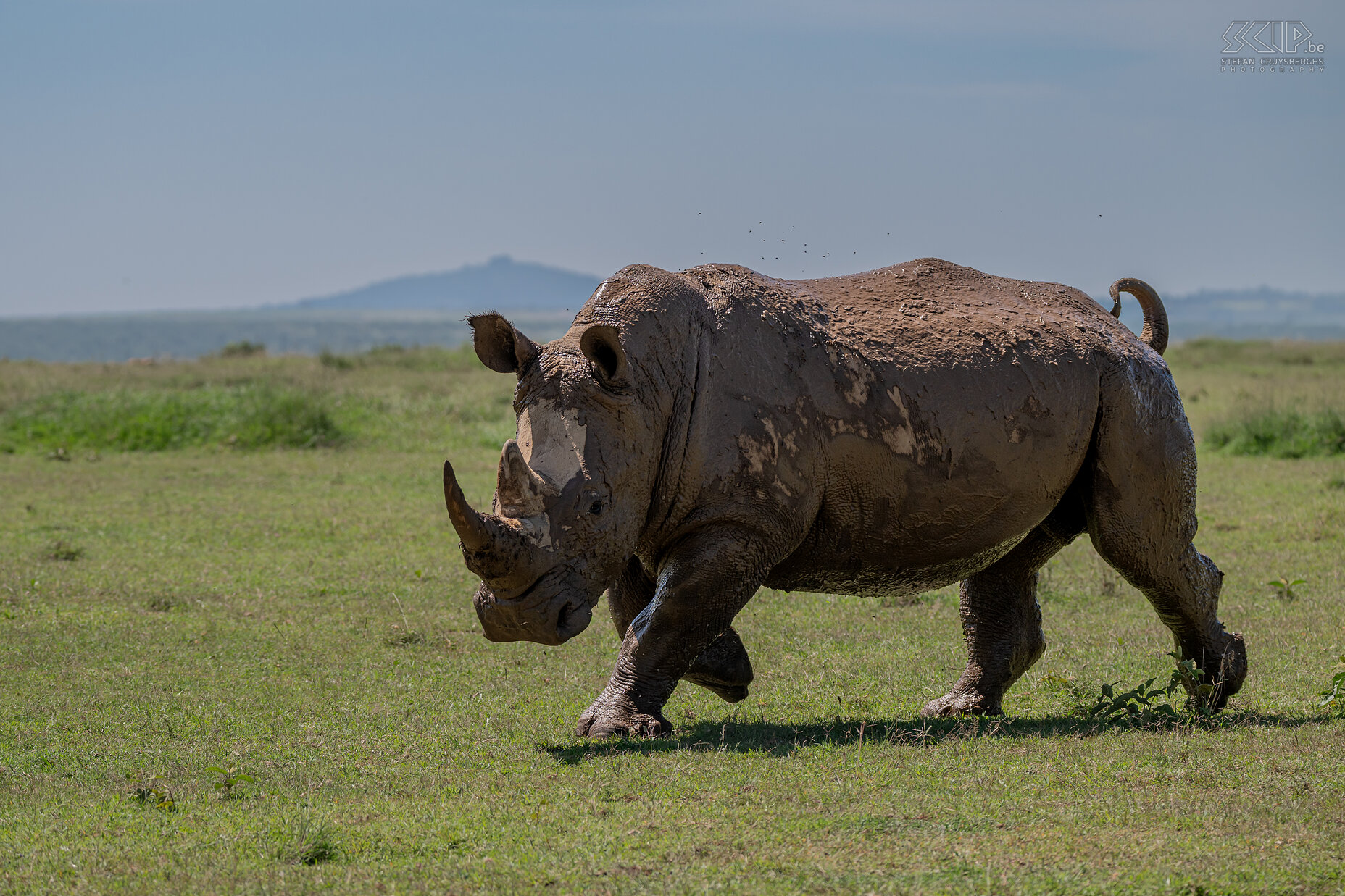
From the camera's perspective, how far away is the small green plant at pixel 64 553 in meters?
12.7

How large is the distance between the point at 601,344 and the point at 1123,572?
306 centimetres

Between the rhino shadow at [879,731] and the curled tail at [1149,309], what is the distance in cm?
216

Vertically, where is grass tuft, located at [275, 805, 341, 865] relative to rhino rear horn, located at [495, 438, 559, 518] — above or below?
below

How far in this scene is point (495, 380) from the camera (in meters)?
32.9

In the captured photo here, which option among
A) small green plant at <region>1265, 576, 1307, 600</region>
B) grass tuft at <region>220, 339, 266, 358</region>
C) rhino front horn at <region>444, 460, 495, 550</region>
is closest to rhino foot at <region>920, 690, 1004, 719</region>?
rhino front horn at <region>444, 460, 495, 550</region>

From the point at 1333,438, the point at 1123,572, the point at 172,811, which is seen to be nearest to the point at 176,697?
the point at 172,811

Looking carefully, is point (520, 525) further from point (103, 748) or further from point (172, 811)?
point (103, 748)

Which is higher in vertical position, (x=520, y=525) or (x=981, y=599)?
(x=520, y=525)

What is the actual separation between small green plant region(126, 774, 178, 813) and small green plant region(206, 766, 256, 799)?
0.62ft

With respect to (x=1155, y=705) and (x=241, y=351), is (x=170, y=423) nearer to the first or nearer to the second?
(x=1155, y=705)

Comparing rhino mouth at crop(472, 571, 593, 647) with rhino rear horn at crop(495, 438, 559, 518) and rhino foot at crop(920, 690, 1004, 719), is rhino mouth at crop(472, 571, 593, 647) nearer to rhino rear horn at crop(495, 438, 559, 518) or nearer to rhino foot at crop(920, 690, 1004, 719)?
rhino rear horn at crop(495, 438, 559, 518)

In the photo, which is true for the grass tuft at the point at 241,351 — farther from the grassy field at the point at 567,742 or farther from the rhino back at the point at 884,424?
the rhino back at the point at 884,424

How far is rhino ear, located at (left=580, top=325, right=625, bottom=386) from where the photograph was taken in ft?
20.9

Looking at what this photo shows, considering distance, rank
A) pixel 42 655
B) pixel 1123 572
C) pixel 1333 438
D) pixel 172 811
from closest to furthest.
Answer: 1. pixel 172 811
2. pixel 1123 572
3. pixel 42 655
4. pixel 1333 438
